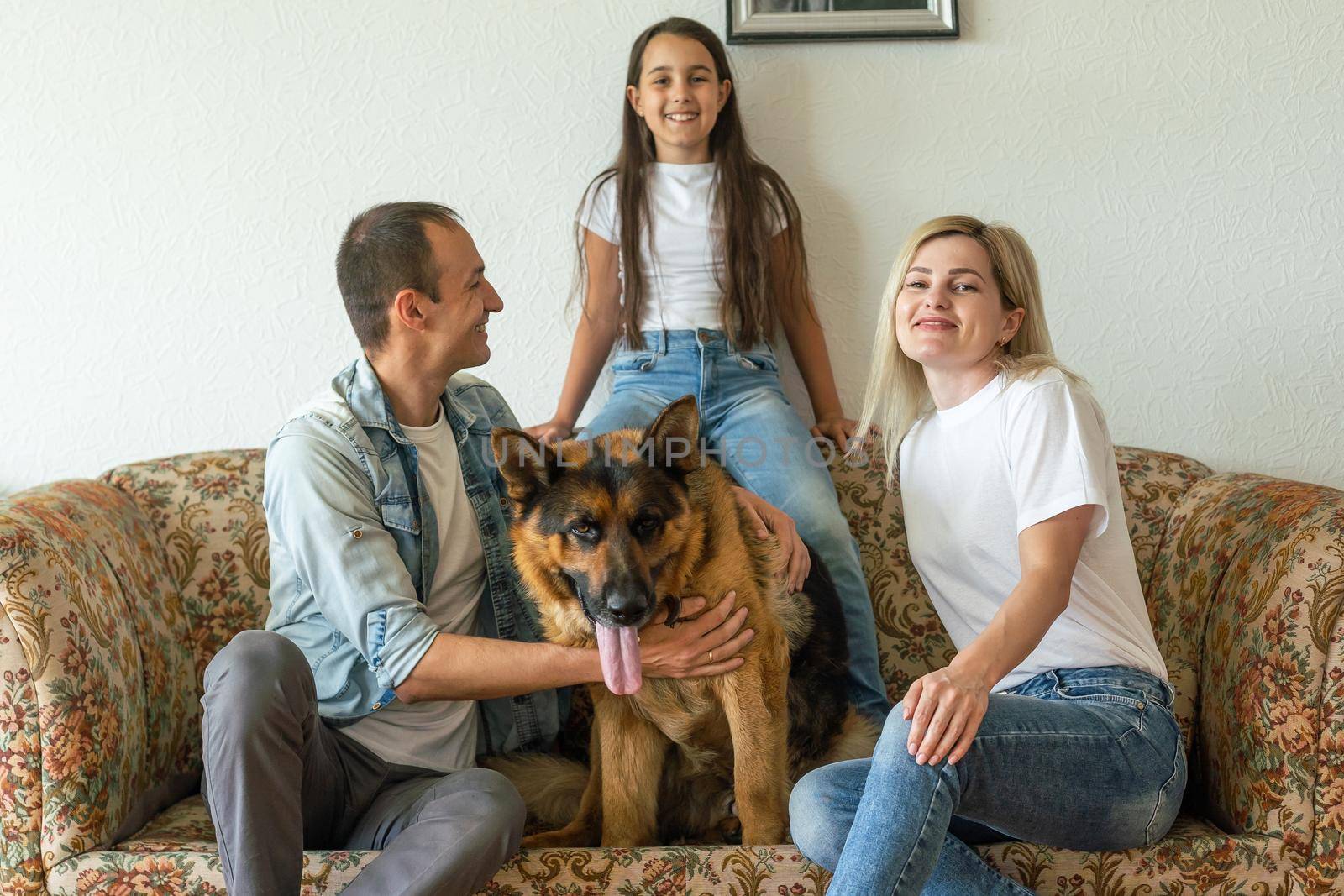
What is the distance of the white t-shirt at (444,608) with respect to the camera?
6.60 feet

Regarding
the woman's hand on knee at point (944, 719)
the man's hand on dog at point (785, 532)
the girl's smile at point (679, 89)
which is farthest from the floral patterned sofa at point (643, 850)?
the girl's smile at point (679, 89)

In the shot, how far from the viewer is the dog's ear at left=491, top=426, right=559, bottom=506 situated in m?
1.92

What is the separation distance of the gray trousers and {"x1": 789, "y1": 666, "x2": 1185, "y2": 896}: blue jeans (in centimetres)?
56

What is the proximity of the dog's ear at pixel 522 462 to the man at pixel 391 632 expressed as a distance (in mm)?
228

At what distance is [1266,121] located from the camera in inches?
114

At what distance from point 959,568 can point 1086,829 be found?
0.50 m

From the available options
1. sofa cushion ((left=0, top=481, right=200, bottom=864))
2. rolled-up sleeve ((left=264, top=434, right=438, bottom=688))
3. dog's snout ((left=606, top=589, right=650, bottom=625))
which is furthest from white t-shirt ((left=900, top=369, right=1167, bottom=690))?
sofa cushion ((left=0, top=481, right=200, bottom=864))

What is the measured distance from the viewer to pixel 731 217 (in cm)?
273

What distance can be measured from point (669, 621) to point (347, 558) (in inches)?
24.2

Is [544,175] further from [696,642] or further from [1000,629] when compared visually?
[1000,629]

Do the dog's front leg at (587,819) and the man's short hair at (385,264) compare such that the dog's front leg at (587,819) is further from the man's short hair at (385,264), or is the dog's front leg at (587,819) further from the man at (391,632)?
the man's short hair at (385,264)

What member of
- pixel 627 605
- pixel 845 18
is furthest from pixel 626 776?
pixel 845 18

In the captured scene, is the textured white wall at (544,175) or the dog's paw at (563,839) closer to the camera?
the dog's paw at (563,839)

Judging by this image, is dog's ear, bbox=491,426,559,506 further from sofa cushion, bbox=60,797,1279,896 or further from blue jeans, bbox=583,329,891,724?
sofa cushion, bbox=60,797,1279,896
